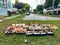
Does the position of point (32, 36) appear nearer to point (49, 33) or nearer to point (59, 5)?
point (49, 33)

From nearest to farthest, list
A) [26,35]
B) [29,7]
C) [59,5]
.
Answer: [26,35], [59,5], [29,7]

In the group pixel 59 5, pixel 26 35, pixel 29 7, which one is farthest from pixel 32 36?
pixel 29 7

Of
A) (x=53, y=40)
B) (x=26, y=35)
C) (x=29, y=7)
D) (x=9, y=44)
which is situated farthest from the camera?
(x=29, y=7)

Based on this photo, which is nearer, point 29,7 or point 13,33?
point 13,33

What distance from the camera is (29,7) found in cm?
8769

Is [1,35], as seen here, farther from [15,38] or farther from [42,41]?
[42,41]

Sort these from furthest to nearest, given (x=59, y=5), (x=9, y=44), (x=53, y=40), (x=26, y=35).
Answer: (x=59, y=5)
(x=26, y=35)
(x=53, y=40)
(x=9, y=44)

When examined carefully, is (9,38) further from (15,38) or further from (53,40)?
(53,40)

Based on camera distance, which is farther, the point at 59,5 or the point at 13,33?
the point at 59,5

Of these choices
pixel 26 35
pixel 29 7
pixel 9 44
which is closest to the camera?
pixel 9 44

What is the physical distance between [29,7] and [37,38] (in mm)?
78824

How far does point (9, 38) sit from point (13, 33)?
0.67 m

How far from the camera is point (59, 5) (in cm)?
6366

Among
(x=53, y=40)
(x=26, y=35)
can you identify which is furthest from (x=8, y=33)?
(x=53, y=40)
